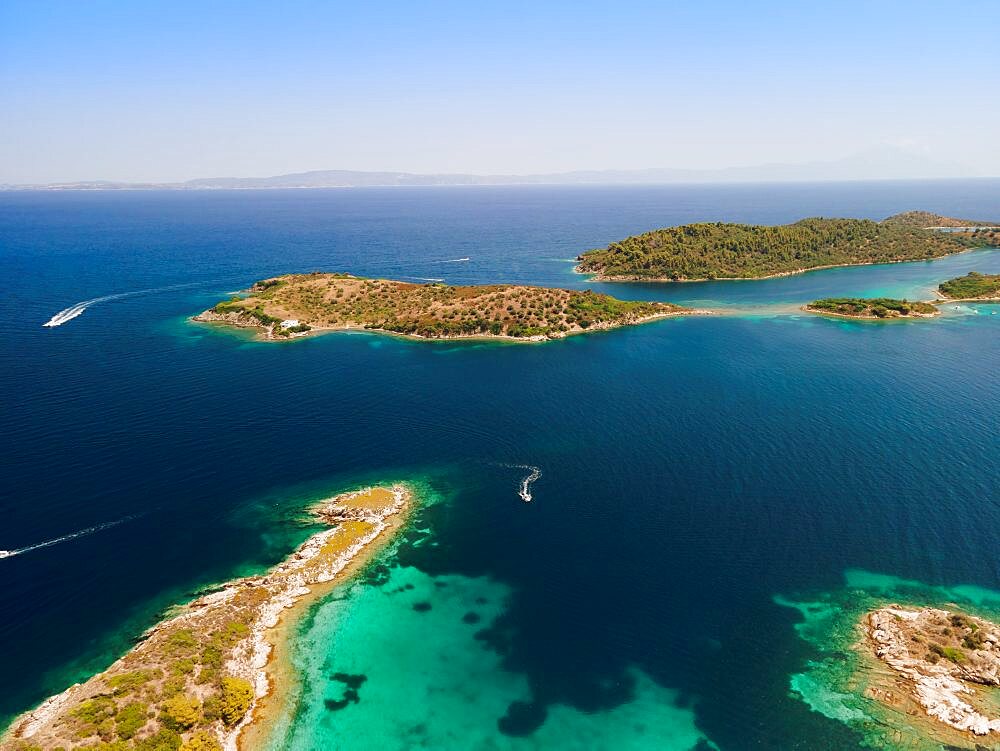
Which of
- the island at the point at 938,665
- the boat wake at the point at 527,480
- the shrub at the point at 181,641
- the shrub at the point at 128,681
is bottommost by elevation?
the shrub at the point at 181,641

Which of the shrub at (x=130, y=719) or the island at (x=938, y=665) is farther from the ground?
the island at (x=938, y=665)

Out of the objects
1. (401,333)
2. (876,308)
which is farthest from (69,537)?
(876,308)

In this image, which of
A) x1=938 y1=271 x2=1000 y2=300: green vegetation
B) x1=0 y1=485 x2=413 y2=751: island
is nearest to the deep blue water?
x1=0 y1=485 x2=413 y2=751: island

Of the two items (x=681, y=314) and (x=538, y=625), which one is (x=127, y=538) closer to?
(x=538, y=625)

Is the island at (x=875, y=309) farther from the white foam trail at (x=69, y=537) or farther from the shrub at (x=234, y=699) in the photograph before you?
the white foam trail at (x=69, y=537)

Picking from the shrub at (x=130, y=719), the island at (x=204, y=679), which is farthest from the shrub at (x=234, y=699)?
the shrub at (x=130, y=719)

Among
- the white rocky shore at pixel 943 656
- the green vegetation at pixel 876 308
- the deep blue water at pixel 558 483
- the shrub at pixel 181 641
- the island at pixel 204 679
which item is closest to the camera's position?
the island at pixel 204 679

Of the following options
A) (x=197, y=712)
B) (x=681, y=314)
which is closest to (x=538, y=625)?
(x=197, y=712)
